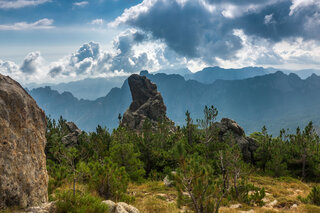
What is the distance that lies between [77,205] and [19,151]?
271cm

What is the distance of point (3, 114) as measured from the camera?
713cm

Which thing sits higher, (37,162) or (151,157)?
(37,162)

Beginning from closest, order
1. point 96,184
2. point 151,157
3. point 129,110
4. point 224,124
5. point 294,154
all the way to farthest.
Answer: point 96,184 < point 151,157 < point 294,154 < point 224,124 < point 129,110

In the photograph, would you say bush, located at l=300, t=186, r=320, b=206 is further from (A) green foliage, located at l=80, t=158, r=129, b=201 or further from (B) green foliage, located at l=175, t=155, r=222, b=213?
(A) green foliage, located at l=80, t=158, r=129, b=201

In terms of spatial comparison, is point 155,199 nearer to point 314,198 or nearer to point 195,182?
point 195,182

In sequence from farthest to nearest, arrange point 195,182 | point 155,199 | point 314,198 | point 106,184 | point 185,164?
point 314,198, point 155,199, point 106,184, point 195,182, point 185,164

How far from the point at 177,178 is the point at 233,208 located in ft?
20.3

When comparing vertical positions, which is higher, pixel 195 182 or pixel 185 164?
pixel 185 164

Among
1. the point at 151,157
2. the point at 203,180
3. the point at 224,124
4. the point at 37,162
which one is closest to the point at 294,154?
the point at 224,124

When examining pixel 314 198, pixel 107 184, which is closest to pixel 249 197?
pixel 314 198

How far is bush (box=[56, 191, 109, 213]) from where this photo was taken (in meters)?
7.02

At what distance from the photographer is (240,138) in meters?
42.2

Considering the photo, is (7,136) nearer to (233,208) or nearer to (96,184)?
(96,184)

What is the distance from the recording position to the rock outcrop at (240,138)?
3965 cm
